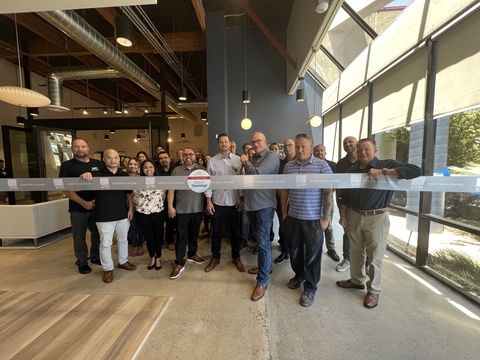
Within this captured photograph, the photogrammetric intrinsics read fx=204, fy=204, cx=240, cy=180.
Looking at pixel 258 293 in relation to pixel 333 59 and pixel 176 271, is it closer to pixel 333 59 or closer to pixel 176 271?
pixel 176 271

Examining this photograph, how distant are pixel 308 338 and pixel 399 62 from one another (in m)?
3.99

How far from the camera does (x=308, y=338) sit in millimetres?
1806

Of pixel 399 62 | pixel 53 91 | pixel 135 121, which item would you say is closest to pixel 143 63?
pixel 135 121

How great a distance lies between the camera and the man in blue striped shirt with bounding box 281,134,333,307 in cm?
213

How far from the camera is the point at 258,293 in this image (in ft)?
7.45

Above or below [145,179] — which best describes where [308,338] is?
below

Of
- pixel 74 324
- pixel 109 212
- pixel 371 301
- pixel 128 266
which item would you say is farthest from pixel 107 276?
pixel 371 301

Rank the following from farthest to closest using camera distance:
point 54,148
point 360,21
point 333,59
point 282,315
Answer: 1. point 54,148
2. point 333,59
3. point 360,21
4. point 282,315

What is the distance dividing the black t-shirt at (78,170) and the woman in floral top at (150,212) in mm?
568

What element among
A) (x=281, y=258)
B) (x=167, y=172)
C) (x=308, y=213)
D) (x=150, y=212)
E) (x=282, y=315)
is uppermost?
(x=167, y=172)

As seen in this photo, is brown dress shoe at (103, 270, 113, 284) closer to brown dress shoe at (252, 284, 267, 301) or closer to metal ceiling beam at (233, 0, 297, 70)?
brown dress shoe at (252, 284, 267, 301)

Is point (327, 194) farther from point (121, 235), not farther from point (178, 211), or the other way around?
point (121, 235)

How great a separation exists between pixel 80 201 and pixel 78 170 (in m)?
0.40

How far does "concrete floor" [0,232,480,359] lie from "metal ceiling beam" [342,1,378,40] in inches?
159
